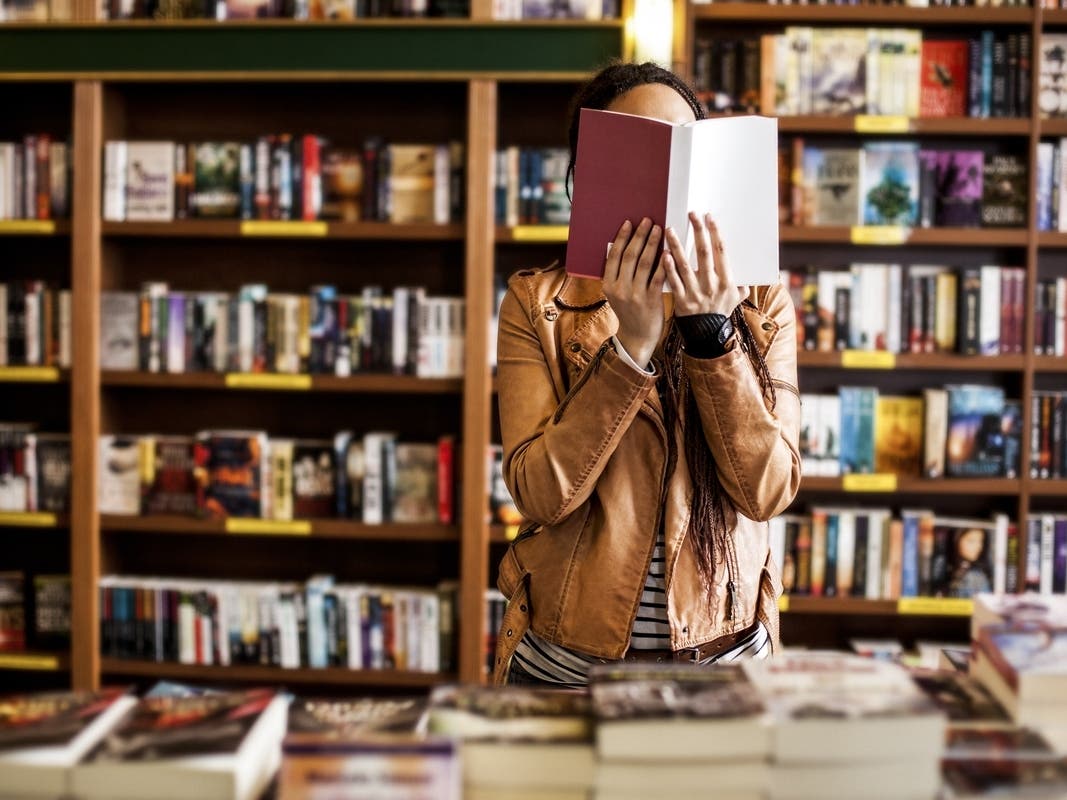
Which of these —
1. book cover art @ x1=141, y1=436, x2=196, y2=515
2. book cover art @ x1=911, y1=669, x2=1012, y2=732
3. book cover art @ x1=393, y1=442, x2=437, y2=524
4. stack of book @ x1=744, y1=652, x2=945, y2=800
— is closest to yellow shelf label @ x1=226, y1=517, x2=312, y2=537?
book cover art @ x1=141, y1=436, x2=196, y2=515

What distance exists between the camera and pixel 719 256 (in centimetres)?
127

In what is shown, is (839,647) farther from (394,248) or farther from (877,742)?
(877,742)

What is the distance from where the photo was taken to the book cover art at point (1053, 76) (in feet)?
9.42

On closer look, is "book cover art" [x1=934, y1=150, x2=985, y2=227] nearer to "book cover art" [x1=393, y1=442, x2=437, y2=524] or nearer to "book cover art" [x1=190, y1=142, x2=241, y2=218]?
"book cover art" [x1=393, y1=442, x2=437, y2=524]

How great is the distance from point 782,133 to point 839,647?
1.50m

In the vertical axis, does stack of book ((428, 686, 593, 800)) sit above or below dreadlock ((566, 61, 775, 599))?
below

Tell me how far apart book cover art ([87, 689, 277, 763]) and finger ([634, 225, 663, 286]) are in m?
0.63

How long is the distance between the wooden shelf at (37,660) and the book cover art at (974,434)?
2.57 m

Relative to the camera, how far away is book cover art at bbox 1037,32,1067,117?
9.42 feet

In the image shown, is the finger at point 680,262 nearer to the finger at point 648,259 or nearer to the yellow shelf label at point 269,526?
the finger at point 648,259

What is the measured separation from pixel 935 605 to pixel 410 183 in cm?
187

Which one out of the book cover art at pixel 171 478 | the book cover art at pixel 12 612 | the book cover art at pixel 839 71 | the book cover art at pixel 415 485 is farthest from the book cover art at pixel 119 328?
the book cover art at pixel 839 71

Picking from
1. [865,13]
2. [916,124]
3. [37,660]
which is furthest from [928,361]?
[37,660]

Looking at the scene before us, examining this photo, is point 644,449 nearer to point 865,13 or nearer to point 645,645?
point 645,645
